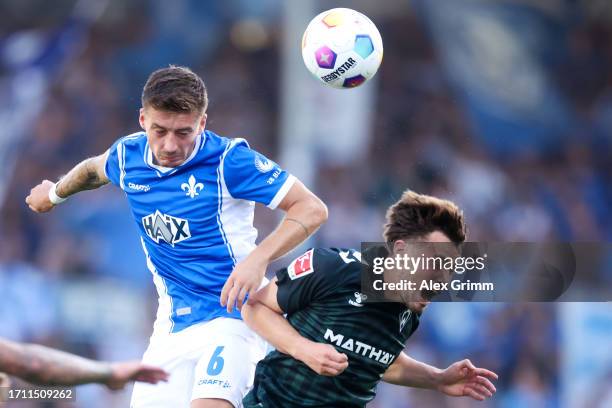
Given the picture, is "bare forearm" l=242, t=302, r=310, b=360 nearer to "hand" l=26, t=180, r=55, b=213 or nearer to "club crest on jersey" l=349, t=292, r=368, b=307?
"club crest on jersey" l=349, t=292, r=368, b=307

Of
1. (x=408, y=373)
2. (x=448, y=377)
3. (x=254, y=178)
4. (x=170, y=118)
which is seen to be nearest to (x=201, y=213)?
(x=254, y=178)

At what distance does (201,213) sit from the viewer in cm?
584

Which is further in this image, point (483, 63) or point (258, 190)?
point (483, 63)

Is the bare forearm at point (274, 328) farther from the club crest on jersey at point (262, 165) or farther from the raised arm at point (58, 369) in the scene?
the raised arm at point (58, 369)

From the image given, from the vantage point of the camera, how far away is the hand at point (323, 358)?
16.0ft

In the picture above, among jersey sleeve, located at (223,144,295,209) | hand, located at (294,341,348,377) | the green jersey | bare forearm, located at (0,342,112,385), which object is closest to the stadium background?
jersey sleeve, located at (223,144,295,209)

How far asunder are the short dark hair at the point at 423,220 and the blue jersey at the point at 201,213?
715 millimetres

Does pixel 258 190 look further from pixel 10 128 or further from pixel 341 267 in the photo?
pixel 10 128

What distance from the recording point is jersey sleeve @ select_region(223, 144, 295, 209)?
5695 millimetres

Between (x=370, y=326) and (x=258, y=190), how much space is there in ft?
3.19

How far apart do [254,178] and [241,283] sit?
2.38ft

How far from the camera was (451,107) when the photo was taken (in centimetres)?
1424

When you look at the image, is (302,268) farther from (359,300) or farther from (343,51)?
(343,51)

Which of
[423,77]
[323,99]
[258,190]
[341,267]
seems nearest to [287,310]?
[341,267]
